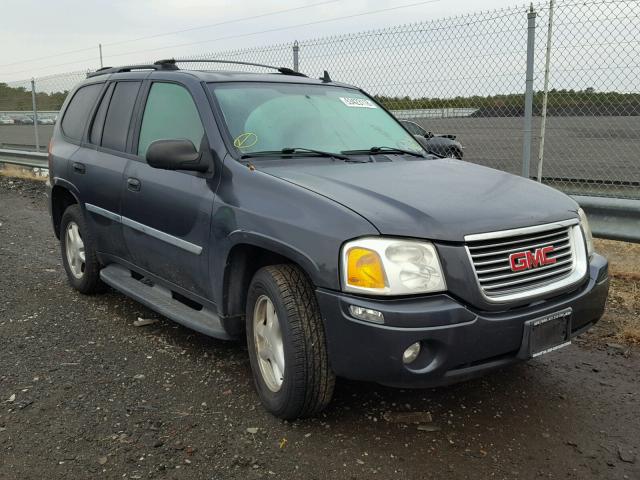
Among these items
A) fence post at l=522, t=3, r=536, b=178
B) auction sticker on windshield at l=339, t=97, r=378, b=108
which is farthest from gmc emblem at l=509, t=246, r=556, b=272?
fence post at l=522, t=3, r=536, b=178

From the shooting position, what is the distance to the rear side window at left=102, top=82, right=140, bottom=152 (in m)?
4.36

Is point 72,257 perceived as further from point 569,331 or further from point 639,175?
point 639,175

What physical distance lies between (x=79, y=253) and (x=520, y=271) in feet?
12.2

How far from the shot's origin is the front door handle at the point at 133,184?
398cm

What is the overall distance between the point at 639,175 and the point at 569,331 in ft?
21.2

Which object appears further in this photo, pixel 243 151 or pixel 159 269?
pixel 159 269

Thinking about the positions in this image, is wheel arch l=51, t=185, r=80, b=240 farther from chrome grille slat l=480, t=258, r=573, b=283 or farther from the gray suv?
chrome grille slat l=480, t=258, r=573, b=283

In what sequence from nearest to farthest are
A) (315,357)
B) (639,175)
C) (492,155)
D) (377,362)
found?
1. (377,362)
2. (315,357)
3. (639,175)
4. (492,155)

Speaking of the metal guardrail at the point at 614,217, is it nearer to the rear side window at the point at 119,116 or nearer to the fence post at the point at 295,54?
the rear side window at the point at 119,116

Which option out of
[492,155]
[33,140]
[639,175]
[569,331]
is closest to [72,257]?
[569,331]

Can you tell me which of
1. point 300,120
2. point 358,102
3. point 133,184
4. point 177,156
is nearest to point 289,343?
point 177,156

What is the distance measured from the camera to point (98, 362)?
3.84 m

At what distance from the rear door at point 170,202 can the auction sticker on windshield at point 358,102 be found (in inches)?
41.2

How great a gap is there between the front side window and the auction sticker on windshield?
1075mm
